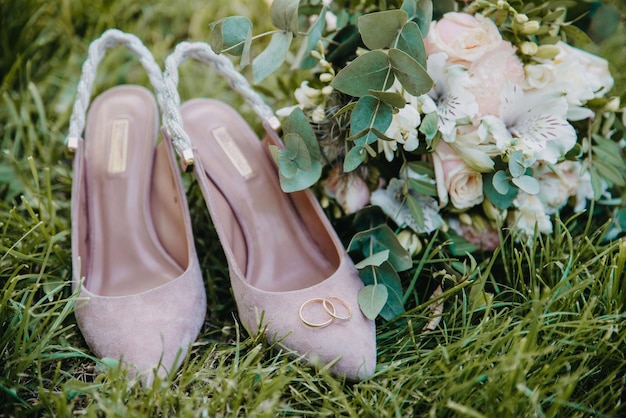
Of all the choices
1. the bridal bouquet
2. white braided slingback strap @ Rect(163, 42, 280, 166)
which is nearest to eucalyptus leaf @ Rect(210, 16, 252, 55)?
the bridal bouquet

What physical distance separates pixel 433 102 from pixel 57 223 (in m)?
0.85

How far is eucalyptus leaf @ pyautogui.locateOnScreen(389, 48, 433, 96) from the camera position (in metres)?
0.94

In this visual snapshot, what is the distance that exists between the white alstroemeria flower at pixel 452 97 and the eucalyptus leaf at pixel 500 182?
105mm

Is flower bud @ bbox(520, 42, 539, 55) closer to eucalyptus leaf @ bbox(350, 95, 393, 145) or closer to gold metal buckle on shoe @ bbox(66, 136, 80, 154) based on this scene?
eucalyptus leaf @ bbox(350, 95, 393, 145)

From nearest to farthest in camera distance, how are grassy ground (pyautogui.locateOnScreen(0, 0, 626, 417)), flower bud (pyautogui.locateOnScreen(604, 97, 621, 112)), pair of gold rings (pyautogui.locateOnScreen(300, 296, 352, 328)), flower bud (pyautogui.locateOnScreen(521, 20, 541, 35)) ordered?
grassy ground (pyautogui.locateOnScreen(0, 0, 626, 417))
pair of gold rings (pyautogui.locateOnScreen(300, 296, 352, 328))
flower bud (pyautogui.locateOnScreen(521, 20, 541, 35))
flower bud (pyautogui.locateOnScreen(604, 97, 621, 112))

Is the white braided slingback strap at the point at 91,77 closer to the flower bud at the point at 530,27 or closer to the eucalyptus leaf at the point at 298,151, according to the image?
the eucalyptus leaf at the point at 298,151

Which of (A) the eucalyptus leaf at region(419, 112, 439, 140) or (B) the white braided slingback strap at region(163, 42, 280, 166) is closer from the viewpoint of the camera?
(A) the eucalyptus leaf at region(419, 112, 439, 140)

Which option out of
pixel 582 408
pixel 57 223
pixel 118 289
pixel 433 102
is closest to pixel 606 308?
pixel 582 408

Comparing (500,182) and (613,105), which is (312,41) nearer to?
(500,182)

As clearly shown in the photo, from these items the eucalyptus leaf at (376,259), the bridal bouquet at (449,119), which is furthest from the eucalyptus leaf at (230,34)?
the eucalyptus leaf at (376,259)

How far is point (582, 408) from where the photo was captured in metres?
0.87

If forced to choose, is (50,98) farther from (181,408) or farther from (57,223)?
(181,408)

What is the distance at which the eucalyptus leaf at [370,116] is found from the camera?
1.00m

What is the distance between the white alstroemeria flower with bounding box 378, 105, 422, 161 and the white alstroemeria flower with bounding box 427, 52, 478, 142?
52mm
